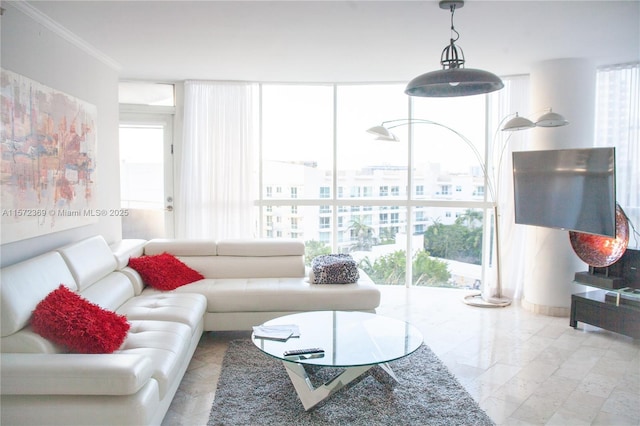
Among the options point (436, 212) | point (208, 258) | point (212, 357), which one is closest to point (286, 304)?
point (212, 357)

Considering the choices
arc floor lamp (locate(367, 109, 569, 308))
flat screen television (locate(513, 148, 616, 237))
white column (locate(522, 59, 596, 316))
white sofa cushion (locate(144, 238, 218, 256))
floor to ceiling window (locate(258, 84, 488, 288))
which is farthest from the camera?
floor to ceiling window (locate(258, 84, 488, 288))

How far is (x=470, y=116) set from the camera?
17.5 feet

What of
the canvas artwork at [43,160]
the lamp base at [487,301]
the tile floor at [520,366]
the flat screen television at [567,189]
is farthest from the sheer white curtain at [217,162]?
the flat screen television at [567,189]

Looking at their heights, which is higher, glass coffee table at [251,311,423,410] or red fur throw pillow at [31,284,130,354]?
red fur throw pillow at [31,284,130,354]

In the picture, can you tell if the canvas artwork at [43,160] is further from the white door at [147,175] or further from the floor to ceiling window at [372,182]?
the floor to ceiling window at [372,182]

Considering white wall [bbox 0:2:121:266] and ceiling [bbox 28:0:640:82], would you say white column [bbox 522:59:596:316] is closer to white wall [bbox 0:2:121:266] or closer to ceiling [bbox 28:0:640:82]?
ceiling [bbox 28:0:640:82]

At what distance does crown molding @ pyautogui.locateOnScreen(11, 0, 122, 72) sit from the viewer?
114 inches

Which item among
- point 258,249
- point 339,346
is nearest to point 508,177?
point 258,249

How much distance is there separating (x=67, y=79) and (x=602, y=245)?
466cm

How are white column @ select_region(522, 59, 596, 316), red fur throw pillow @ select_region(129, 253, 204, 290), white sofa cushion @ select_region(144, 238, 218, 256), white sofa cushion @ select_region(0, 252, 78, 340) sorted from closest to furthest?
white sofa cushion @ select_region(0, 252, 78, 340)
red fur throw pillow @ select_region(129, 253, 204, 290)
white sofa cushion @ select_region(144, 238, 218, 256)
white column @ select_region(522, 59, 596, 316)

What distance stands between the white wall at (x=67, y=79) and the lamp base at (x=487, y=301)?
3799 mm

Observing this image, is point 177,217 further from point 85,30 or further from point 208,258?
point 85,30

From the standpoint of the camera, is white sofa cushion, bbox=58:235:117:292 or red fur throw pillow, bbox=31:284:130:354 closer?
red fur throw pillow, bbox=31:284:130:354

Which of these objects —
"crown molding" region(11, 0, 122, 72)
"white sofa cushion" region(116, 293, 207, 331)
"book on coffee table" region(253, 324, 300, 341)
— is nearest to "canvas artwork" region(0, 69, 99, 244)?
"crown molding" region(11, 0, 122, 72)
